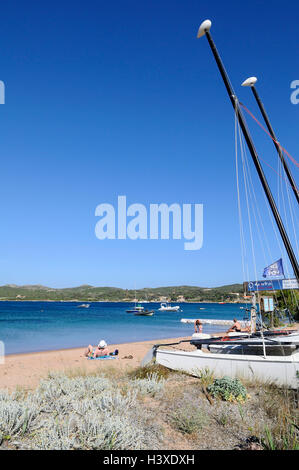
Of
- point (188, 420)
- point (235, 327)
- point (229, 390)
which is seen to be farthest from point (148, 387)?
point (235, 327)

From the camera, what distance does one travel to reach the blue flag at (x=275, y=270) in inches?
709

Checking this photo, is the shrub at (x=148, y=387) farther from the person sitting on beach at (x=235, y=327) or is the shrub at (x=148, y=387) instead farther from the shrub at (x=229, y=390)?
the person sitting on beach at (x=235, y=327)

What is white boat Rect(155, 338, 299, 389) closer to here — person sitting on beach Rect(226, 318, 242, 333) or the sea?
person sitting on beach Rect(226, 318, 242, 333)

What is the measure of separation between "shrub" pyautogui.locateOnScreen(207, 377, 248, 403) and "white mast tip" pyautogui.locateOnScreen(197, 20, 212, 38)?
11.4 meters

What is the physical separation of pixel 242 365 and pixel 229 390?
1.86 metres

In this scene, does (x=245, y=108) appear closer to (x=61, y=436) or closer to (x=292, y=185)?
(x=292, y=185)

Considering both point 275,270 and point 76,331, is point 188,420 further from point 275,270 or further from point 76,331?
point 76,331

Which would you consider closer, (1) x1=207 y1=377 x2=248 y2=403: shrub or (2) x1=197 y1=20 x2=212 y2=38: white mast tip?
(1) x1=207 y1=377 x2=248 y2=403: shrub

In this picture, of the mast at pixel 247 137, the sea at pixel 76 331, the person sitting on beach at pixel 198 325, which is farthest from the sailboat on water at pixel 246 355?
the sea at pixel 76 331

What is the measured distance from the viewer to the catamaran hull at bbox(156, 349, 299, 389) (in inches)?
312

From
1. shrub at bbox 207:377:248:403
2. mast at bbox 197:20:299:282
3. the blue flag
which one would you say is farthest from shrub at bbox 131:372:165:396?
the blue flag

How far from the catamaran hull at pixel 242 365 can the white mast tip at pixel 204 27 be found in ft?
36.6
